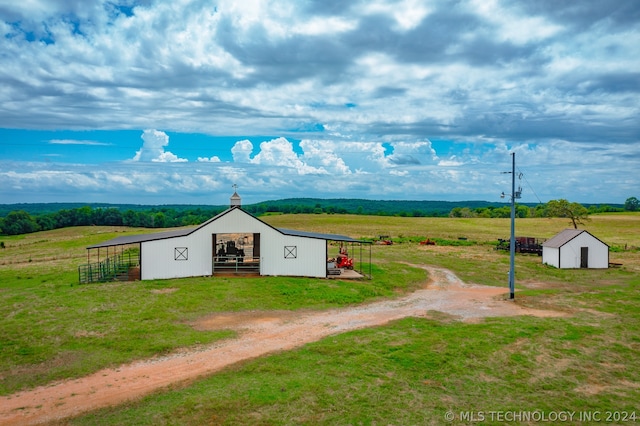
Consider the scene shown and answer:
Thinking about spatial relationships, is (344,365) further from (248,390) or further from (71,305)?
(71,305)

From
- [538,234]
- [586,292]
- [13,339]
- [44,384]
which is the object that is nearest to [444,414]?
[44,384]

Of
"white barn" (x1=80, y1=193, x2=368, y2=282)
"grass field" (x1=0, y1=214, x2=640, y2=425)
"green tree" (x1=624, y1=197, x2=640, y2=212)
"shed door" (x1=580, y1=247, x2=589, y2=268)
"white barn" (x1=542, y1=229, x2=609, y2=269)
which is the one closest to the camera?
"grass field" (x1=0, y1=214, x2=640, y2=425)

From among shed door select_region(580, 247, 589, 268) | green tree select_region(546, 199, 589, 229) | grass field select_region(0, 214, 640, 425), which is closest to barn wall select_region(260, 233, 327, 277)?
grass field select_region(0, 214, 640, 425)

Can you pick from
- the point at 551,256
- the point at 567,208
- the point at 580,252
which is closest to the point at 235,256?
the point at 551,256

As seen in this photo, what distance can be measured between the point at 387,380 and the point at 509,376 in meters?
3.66

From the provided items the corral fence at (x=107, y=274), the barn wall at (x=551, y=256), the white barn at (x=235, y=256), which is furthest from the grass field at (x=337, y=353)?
the barn wall at (x=551, y=256)

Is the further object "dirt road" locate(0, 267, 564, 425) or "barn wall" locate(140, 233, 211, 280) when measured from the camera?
"barn wall" locate(140, 233, 211, 280)

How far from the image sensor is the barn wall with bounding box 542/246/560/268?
123 feet

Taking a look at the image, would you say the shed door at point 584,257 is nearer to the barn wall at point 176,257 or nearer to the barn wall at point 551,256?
the barn wall at point 551,256

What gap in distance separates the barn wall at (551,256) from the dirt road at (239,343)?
12088 millimetres

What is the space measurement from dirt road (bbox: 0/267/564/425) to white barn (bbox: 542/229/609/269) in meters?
12.1

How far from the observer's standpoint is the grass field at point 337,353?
11.4 m

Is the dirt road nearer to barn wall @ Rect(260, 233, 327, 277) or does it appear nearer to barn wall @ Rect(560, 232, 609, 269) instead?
barn wall @ Rect(260, 233, 327, 277)

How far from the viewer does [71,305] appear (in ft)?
69.2
